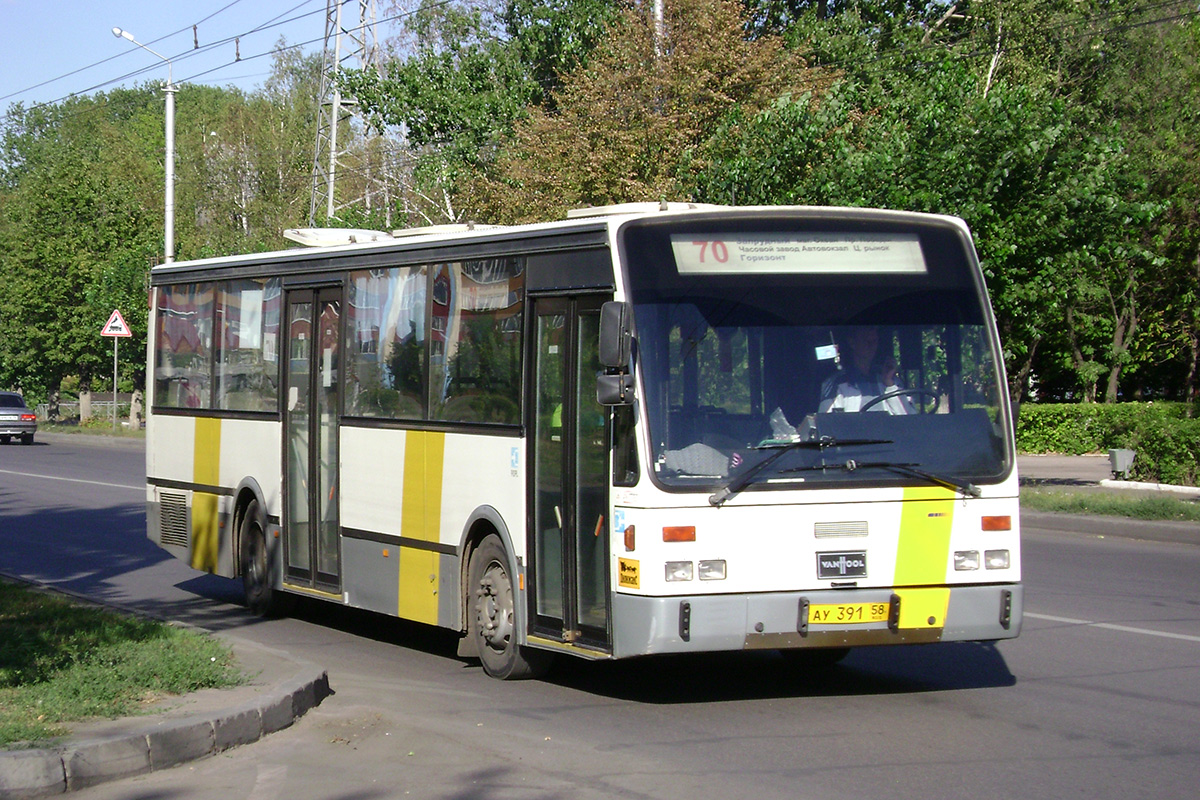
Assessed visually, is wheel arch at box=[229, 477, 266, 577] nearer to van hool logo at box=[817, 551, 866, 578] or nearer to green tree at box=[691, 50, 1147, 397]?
van hool logo at box=[817, 551, 866, 578]

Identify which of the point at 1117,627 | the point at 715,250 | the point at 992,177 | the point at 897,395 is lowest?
the point at 1117,627

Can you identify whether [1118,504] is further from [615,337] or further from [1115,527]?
[615,337]

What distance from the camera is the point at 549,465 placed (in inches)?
345

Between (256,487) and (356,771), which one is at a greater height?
(256,487)

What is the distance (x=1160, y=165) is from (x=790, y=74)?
9.96 metres

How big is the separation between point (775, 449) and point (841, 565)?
735 millimetres

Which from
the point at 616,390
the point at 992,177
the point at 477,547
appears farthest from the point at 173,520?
the point at 992,177

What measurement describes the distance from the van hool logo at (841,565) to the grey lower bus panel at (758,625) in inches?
3.6

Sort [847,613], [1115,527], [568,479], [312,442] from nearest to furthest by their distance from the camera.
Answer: [847,613] → [568,479] → [312,442] → [1115,527]

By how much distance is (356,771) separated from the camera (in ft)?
22.5

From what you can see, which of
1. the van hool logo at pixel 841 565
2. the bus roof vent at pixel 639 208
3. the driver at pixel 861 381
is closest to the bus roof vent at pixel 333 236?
the bus roof vent at pixel 639 208

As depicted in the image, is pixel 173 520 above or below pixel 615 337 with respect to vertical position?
below

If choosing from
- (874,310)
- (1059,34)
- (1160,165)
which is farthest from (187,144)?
(874,310)

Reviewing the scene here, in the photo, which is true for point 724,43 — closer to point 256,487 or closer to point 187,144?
point 256,487
